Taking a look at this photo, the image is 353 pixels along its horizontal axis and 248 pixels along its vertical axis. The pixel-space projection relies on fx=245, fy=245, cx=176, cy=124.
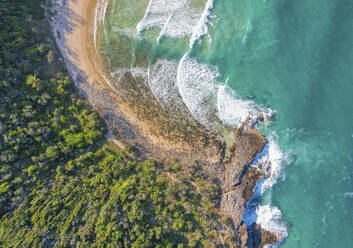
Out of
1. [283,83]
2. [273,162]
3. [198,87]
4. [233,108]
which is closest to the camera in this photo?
[283,83]

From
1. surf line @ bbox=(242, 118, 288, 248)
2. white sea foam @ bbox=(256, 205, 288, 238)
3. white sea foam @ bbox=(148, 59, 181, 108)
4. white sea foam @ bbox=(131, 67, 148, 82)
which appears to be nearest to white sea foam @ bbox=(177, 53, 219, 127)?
white sea foam @ bbox=(148, 59, 181, 108)

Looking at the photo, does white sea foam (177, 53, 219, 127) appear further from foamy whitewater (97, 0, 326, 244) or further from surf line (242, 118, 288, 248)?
surf line (242, 118, 288, 248)

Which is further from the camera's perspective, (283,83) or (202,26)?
(202,26)

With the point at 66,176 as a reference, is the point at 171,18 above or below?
above

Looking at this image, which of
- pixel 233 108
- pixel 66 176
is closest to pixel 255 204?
pixel 233 108

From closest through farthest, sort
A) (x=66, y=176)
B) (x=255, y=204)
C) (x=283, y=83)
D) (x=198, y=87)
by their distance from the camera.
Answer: (x=66, y=176) → (x=283, y=83) → (x=255, y=204) → (x=198, y=87)

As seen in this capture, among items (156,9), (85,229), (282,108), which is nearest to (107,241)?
(85,229)

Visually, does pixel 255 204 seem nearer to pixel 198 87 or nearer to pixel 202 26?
pixel 198 87
